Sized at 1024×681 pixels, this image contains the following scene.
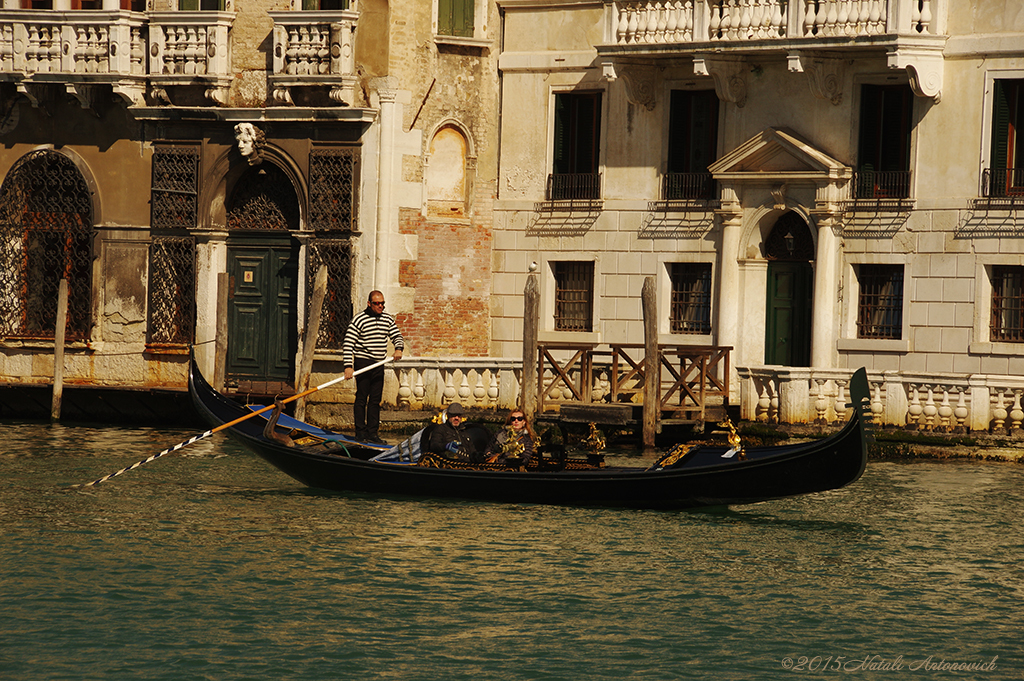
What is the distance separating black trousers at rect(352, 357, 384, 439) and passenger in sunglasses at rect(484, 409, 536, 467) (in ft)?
7.22

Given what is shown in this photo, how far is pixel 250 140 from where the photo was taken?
18.3 metres

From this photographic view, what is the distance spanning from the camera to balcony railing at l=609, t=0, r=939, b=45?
16.8 m

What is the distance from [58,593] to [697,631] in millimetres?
4145

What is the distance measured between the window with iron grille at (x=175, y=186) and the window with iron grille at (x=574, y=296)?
4.88 m

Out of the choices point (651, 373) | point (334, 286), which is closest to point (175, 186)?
point (334, 286)

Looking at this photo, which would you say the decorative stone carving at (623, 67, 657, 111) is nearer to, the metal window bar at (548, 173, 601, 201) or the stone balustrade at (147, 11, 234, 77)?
the metal window bar at (548, 173, 601, 201)

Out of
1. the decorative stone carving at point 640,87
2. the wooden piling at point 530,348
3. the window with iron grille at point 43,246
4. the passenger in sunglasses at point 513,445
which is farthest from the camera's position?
the window with iron grille at point 43,246

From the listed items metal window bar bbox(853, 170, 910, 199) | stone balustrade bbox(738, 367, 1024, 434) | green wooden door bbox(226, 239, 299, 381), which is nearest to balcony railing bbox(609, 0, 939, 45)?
metal window bar bbox(853, 170, 910, 199)

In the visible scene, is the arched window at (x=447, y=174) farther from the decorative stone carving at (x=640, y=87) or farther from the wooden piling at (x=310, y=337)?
the decorative stone carving at (x=640, y=87)

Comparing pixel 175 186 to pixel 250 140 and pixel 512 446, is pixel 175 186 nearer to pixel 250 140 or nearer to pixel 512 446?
pixel 250 140

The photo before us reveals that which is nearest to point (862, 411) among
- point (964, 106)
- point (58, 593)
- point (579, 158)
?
point (58, 593)

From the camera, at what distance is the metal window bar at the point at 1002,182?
1700cm

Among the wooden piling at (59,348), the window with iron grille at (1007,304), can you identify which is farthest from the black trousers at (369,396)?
the window with iron grille at (1007,304)

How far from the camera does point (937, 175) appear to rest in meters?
17.3
